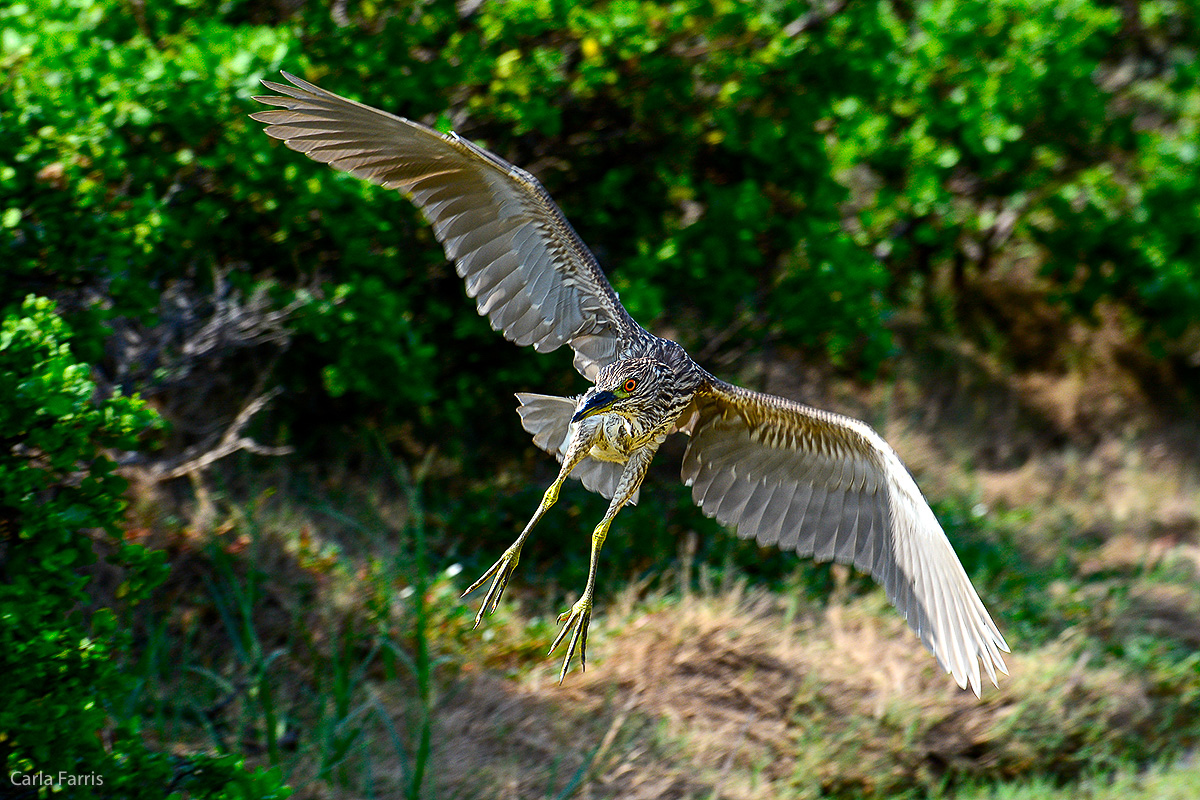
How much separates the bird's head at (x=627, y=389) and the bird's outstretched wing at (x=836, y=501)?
0.34m

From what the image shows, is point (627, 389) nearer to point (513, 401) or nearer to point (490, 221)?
point (490, 221)

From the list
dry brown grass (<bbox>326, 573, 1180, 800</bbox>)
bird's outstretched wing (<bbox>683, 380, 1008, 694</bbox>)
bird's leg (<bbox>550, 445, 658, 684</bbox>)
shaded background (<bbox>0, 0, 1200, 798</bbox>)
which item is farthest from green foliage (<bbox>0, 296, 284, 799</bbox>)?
bird's outstretched wing (<bbox>683, 380, 1008, 694</bbox>)

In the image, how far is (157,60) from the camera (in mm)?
4258

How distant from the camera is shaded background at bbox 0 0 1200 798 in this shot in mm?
4234

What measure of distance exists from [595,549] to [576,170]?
123 inches

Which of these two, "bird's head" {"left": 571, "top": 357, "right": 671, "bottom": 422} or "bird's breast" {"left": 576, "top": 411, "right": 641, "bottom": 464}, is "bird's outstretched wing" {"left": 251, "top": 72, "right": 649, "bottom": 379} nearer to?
A: "bird's head" {"left": 571, "top": 357, "right": 671, "bottom": 422}

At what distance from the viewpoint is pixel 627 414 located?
11.2 ft

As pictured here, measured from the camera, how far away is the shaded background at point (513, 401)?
4.23 m

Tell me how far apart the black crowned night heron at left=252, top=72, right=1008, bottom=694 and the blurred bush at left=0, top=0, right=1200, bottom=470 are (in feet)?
3.15

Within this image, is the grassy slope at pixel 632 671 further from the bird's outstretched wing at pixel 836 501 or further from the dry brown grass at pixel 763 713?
the bird's outstretched wing at pixel 836 501

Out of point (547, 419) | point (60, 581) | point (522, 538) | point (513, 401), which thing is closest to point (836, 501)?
point (547, 419)

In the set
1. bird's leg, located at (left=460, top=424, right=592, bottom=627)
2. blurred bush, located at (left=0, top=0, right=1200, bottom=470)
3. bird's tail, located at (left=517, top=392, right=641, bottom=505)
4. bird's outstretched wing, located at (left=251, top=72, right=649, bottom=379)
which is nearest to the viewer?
bird's leg, located at (left=460, top=424, right=592, bottom=627)

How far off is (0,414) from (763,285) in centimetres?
422

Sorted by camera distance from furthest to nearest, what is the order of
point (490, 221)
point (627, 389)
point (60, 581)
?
1. point (490, 221)
2. point (627, 389)
3. point (60, 581)
